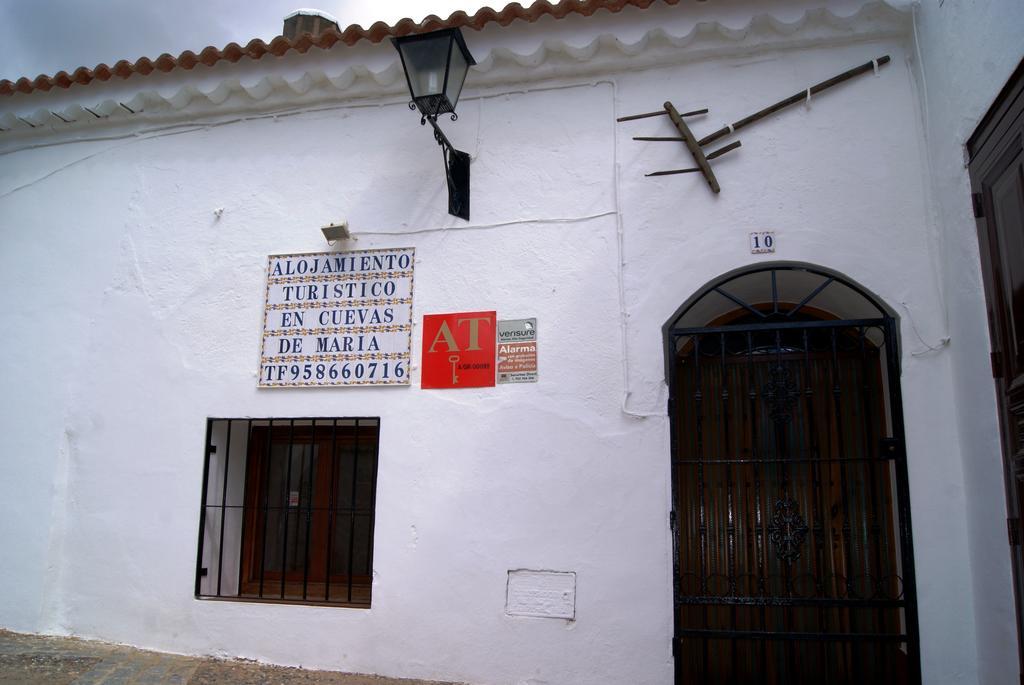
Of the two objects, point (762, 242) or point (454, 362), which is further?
point (454, 362)

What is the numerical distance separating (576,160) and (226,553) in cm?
348

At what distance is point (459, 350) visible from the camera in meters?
4.91

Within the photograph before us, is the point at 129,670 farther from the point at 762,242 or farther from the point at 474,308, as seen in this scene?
the point at 762,242

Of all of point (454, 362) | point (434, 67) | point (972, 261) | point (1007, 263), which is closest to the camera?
point (1007, 263)

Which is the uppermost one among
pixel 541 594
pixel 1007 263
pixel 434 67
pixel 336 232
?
pixel 434 67

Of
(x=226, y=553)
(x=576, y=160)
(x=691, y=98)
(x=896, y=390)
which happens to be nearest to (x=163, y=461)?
(x=226, y=553)

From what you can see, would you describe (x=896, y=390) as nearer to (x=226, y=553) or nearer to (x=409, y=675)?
(x=409, y=675)

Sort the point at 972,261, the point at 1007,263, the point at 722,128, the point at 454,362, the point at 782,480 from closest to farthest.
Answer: the point at 1007,263 → the point at 972,261 → the point at 782,480 → the point at 722,128 → the point at 454,362

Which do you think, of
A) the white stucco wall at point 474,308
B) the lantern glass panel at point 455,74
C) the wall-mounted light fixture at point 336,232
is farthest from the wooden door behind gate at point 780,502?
the wall-mounted light fixture at point 336,232

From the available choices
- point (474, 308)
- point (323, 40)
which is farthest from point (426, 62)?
point (474, 308)

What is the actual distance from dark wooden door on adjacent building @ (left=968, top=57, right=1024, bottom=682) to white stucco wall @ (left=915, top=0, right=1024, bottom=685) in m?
0.10

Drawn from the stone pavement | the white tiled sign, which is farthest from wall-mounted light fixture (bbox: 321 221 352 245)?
the stone pavement

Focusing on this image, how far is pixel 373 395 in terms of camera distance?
16.4 ft

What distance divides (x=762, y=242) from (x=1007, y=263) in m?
1.36
